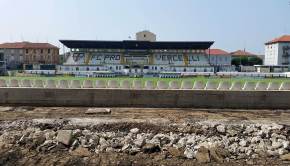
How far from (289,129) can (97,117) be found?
10.1 metres

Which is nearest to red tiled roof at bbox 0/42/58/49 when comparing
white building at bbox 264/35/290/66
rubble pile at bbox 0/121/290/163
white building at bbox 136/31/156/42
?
white building at bbox 136/31/156/42

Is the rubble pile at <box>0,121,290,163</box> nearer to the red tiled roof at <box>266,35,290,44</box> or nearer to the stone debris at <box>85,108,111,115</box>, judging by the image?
the stone debris at <box>85,108,111,115</box>

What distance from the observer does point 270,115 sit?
65.7 ft

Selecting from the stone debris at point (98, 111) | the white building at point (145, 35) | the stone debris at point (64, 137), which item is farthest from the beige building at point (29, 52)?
the stone debris at point (64, 137)

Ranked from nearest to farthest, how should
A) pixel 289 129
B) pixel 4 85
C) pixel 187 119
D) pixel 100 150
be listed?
1. pixel 100 150
2. pixel 289 129
3. pixel 187 119
4. pixel 4 85

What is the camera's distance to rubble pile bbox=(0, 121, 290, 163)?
1370cm

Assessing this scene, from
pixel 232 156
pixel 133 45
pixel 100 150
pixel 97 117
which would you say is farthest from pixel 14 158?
pixel 133 45

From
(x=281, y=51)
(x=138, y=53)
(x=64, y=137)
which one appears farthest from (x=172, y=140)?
(x=281, y=51)

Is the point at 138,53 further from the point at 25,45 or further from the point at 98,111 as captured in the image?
the point at 98,111

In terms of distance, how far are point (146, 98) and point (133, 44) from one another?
60477 mm

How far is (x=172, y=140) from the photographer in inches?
586

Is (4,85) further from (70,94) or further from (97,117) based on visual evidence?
(97,117)

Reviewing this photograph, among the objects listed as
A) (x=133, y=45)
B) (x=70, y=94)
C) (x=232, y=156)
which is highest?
(x=133, y=45)

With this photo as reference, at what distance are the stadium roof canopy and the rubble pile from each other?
210ft
